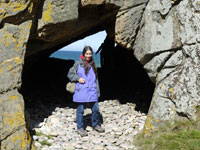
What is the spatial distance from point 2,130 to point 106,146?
2.45 metres

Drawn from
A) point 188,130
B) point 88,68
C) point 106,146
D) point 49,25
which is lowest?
A: point 106,146

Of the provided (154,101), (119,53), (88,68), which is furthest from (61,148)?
(119,53)

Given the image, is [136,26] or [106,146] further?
[136,26]

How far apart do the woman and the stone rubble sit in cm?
38

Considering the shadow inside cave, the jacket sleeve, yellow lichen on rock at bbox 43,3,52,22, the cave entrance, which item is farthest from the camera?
the cave entrance

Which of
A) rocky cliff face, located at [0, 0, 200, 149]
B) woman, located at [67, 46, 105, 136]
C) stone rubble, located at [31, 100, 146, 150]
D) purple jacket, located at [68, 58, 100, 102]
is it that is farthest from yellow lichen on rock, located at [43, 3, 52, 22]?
stone rubble, located at [31, 100, 146, 150]

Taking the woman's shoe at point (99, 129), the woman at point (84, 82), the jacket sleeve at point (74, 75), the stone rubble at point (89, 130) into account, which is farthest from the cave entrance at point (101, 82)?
the jacket sleeve at point (74, 75)

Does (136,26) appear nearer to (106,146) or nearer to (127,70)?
(106,146)

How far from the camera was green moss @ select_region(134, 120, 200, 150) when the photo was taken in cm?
543

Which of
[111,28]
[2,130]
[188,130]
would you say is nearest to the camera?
[2,130]

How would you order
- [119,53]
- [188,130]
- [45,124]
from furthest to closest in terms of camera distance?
1. [119,53]
2. [45,124]
3. [188,130]

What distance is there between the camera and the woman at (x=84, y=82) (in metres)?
6.59

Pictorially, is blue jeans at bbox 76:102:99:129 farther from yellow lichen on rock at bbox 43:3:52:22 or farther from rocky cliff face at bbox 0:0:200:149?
yellow lichen on rock at bbox 43:3:52:22

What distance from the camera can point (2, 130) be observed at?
17.1ft
